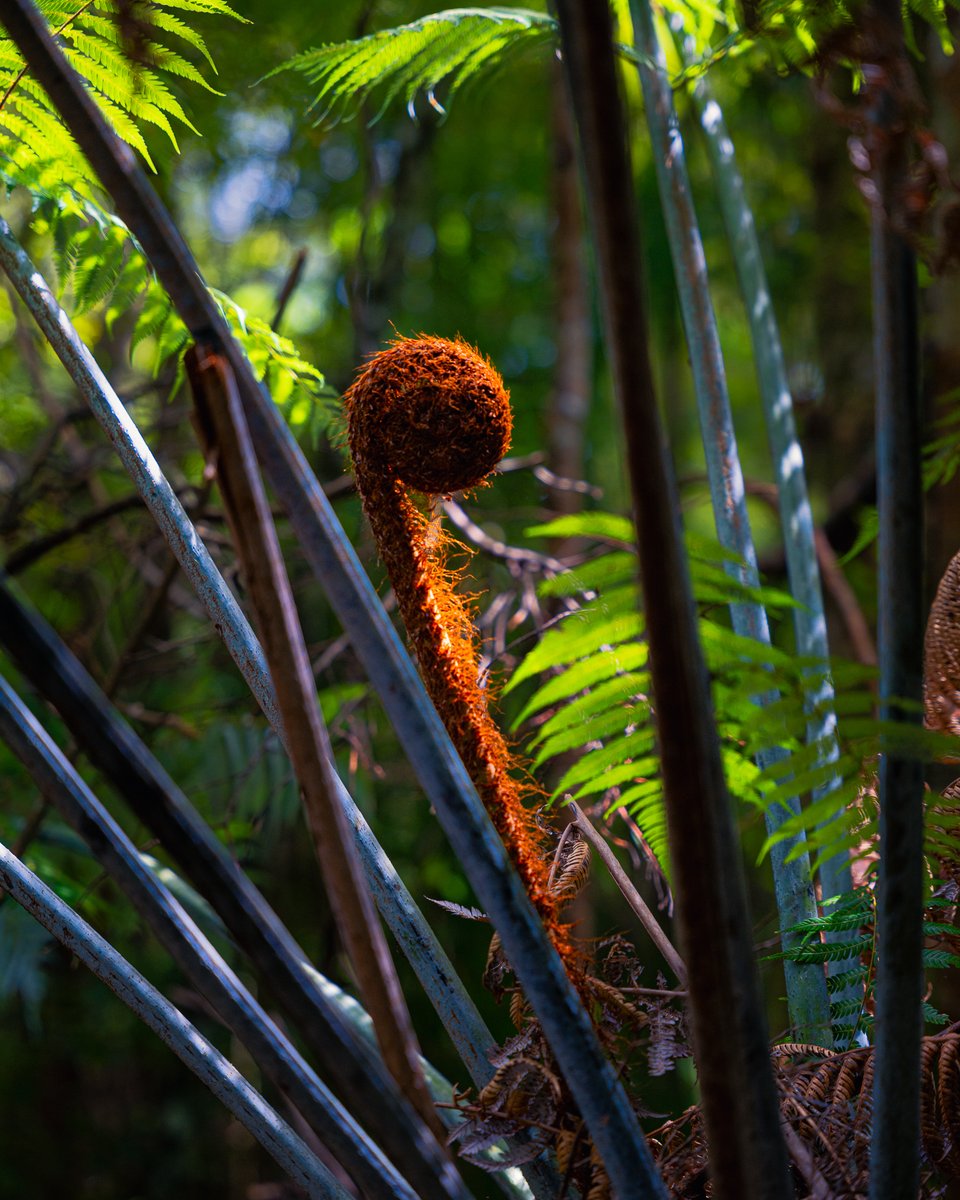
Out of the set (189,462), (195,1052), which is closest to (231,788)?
(189,462)

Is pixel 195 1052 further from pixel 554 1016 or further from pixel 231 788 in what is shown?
pixel 231 788

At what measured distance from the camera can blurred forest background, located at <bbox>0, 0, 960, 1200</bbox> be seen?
64.3 inches

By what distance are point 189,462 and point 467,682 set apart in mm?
2026

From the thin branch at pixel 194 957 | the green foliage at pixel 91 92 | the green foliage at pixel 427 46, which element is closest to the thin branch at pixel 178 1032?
the thin branch at pixel 194 957

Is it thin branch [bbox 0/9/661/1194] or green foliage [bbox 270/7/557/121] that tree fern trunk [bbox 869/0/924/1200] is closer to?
thin branch [bbox 0/9/661/1194]

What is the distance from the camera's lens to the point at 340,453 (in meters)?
1.50

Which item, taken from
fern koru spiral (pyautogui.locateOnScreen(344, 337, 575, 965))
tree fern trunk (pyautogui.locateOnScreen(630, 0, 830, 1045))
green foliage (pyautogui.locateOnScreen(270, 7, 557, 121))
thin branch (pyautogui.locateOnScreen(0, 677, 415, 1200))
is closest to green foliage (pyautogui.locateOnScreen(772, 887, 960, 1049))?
tree fern trunk (pyautogui.locateOnScreen(630, 0, 830, 1045))

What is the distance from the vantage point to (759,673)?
495 millimetres

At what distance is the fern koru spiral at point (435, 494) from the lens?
0.56m

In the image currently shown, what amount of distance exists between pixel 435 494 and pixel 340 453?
92 cm

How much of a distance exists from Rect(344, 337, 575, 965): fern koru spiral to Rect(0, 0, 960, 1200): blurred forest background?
0.46m

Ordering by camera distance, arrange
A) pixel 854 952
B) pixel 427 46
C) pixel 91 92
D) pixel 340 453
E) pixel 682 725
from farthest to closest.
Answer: pixel 340 453, pixel 427 46, pixel 91 92, pixel 854 952, pixel 682 725

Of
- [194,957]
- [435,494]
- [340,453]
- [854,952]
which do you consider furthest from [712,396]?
[340,453]

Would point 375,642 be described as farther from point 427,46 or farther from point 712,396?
point 427,46
